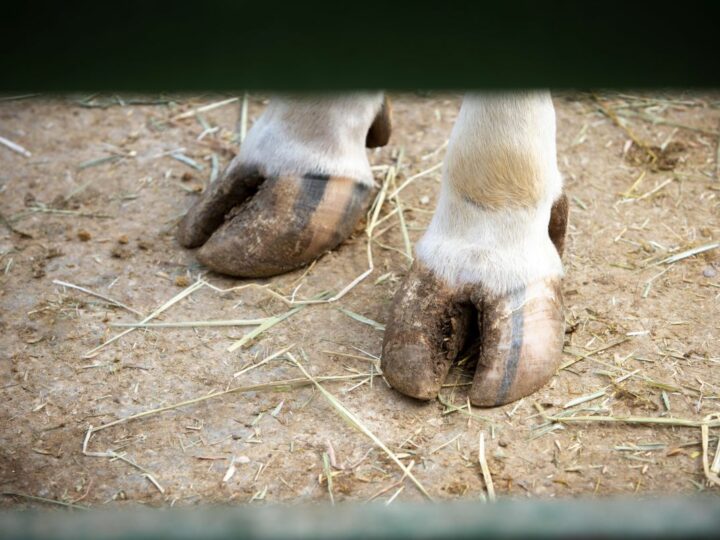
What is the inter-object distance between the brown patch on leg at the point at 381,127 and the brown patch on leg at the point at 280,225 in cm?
17

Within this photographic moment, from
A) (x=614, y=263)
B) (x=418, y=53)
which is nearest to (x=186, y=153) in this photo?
(x=614, y=263)

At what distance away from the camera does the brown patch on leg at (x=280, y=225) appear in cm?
168

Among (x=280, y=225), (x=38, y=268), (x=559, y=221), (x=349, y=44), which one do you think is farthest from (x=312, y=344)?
(x=349, y=44)

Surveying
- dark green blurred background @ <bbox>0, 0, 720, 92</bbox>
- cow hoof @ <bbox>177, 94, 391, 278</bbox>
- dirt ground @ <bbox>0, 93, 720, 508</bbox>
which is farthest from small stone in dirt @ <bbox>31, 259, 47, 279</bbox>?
dark green blurred background @ <bbox>0, 0, 720, 92</bbox>

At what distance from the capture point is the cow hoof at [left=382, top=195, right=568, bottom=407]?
139 centimetres

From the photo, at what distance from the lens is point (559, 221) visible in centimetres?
159

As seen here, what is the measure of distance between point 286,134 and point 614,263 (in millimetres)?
726

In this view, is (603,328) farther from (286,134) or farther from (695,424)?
(286,134)

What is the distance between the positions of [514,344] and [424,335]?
0.48 feet

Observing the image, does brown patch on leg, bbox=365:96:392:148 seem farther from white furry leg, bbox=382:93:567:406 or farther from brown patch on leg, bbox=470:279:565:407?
brown patch on leg, bbox=470:279:565:407

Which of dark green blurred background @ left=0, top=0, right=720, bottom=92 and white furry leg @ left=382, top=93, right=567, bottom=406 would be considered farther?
white furry leg @ left=382, top=93, right=567, bottom=406

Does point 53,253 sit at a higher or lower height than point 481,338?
lower

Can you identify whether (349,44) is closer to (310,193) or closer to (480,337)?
(480,337)

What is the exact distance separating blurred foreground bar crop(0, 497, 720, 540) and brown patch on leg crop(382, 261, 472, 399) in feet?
3.42
